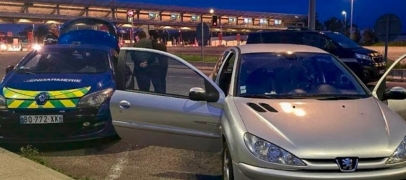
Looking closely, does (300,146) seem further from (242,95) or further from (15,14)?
(15,14)

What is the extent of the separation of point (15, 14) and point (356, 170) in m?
64.5

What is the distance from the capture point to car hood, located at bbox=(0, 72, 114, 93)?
6.93 m

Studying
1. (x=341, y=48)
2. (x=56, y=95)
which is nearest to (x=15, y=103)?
(x=56, y=95)

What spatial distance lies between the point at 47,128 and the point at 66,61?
5.72 feet

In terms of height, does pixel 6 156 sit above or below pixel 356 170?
below

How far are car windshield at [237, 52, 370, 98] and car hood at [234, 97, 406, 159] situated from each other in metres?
0.28

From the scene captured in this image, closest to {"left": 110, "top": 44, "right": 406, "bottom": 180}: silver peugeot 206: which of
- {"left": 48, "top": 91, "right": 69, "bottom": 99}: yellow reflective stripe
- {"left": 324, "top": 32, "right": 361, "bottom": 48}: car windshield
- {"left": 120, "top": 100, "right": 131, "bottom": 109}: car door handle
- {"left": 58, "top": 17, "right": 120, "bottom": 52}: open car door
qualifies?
{"left": 120, "top": 100, "right": 131, "bottom": 109}: car door handle

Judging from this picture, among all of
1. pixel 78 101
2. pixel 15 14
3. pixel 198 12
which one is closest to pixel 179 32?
pixel 198 12

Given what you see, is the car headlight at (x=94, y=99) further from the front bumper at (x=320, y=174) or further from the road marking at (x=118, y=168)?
the front bumper at (x=320, y=174)

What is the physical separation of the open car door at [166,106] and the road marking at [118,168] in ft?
1.43

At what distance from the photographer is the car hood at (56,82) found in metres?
6.93

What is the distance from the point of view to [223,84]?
19.7ft

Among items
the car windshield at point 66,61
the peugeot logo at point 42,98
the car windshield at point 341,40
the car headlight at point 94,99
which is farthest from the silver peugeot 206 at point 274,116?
the car windshield at point 341,40

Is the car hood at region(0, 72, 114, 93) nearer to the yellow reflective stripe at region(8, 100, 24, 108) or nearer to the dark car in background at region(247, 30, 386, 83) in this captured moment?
the yellow reflective stripe at region(8, 100, 24, 108)
